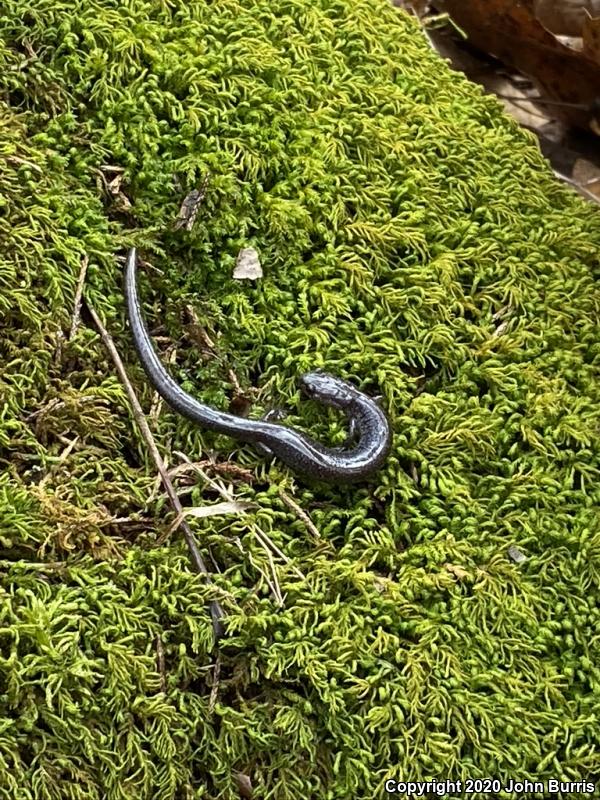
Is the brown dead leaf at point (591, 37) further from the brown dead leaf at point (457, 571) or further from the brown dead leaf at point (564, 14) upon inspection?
the brown dead leaf at point (457, 571)

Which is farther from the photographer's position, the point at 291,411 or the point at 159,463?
the point at 291,411

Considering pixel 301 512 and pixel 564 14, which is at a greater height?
pixel 564 14

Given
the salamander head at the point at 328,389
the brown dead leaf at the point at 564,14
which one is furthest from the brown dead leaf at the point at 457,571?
the brown dead leaf at the point at 564,14

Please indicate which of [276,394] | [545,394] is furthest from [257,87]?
[545,394]

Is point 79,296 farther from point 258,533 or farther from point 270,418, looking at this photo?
point 258,533

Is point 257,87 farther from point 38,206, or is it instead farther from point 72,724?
point 72,724

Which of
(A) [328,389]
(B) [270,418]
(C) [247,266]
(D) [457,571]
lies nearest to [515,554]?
(D) [457,571]

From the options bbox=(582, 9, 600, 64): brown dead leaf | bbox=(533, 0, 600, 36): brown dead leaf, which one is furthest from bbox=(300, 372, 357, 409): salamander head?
bbox=(533, 0, 600, 36): brown dead leaf

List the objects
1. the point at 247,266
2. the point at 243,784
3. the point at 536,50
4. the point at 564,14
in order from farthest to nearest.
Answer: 1. the point at 536,50
2. the point at 564,14
3. the point at 247,266
4. the point at 243,784
